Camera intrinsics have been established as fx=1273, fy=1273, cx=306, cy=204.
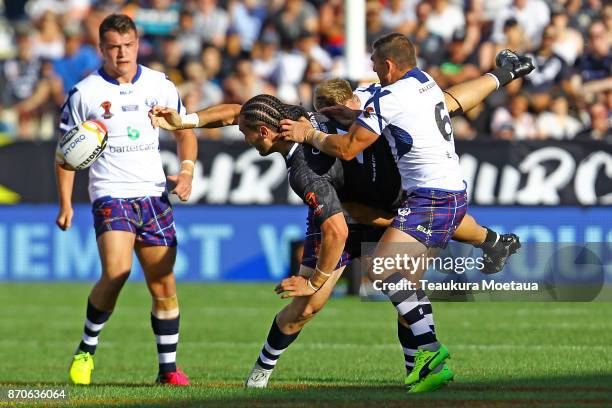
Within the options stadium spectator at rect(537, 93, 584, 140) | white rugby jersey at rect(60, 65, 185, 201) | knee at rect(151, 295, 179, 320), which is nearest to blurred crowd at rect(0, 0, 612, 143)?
stadium spectator at rect(537, 93, 584, 140)

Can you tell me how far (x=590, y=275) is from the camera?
41.7ft

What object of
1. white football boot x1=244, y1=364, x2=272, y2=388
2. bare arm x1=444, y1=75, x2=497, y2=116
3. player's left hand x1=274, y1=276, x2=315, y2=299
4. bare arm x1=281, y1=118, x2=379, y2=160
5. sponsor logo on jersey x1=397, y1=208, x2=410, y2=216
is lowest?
white football boot x1=244, y1=364, x2=272, y2=388

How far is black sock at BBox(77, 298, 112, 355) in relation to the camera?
941 cm

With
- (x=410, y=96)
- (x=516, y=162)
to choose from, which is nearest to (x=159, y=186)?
(x=410, y=96)

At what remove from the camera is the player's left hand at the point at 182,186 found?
30.1 ft

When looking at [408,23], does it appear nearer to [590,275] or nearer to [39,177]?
[39,177]

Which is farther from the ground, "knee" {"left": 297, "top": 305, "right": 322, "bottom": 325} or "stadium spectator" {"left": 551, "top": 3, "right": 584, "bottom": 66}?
"stadium spectator" {"left": 551, "top": 3, "right": 584, "bottom": 66}

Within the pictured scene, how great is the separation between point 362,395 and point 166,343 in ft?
6.66

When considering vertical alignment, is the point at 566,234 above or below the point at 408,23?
below

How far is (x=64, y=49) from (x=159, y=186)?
12665 mm

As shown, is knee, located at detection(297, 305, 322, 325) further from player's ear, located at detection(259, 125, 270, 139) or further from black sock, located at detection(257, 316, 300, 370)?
player's ear, located at detection(259, 125, 270, 139)

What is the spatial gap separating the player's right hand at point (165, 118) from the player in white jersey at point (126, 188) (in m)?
0.43

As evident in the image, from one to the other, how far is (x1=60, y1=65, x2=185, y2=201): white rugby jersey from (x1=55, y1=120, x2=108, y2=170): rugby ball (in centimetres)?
19

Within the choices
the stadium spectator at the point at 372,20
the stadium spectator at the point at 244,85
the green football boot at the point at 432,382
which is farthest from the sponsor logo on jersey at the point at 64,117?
the stadium spectator at the point at 372,20
